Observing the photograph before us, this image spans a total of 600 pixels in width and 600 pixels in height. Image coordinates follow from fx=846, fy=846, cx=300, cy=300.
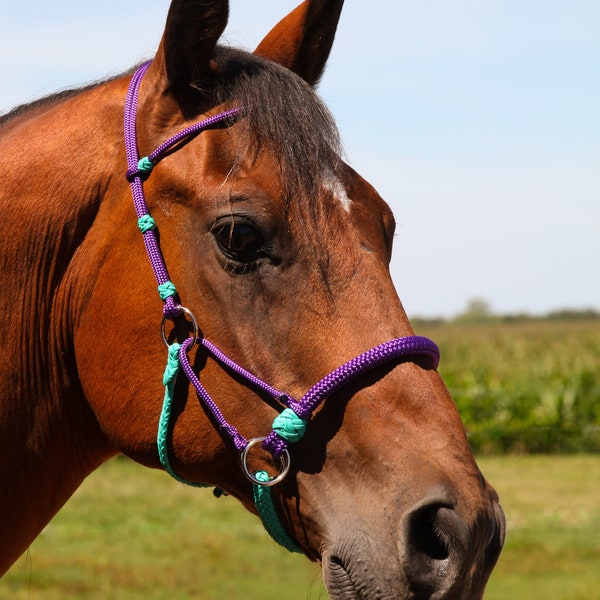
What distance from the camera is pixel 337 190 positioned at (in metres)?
2.43

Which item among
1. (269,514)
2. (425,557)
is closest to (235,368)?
(269,514)

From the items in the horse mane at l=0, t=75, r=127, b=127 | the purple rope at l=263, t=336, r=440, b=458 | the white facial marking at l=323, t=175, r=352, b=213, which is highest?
the horse mane at l=0, t=75, r=127, b=127

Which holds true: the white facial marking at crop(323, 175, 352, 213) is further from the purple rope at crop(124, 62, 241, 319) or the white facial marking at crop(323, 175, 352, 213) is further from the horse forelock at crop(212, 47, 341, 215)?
the purple rope at crop(124, 62, 241, 319)

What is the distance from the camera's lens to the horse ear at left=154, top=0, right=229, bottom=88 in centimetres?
245

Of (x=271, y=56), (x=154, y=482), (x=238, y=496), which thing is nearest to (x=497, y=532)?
(x=238, y=496)

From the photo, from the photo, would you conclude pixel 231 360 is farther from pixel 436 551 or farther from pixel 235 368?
pixel 436 551

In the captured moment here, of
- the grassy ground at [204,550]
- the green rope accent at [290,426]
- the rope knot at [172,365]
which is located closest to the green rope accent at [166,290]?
the rope knot at [172,365]

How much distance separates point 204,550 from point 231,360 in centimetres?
798

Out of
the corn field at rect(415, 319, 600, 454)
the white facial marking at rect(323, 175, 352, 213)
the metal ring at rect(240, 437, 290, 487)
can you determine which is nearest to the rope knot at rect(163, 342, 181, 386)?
the metal ring at rect(240, 437, 290, 487)

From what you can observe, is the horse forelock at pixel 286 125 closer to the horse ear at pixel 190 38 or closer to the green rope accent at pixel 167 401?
the horse ear at pixel 190 38

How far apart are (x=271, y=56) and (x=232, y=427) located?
52.9 inches

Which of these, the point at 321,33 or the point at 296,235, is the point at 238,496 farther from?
the point at 321,33

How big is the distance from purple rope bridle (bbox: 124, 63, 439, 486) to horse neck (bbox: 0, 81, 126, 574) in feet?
0.41

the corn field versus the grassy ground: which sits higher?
the grassy ground
